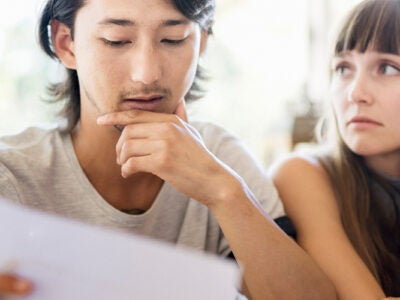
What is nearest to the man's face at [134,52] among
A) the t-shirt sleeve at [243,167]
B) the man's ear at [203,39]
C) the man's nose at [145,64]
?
the man's nose at [145,64]

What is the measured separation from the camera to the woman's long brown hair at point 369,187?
47.7 inches

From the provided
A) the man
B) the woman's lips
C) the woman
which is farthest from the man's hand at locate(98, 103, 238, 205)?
the woman's lips

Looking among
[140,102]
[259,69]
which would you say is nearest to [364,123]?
[140,102]

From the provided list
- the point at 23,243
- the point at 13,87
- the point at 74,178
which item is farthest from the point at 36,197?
the point at 13,87

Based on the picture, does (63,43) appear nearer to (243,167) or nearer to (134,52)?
(134,52)

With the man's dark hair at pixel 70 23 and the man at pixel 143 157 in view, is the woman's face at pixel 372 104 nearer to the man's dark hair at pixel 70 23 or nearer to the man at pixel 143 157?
the man at pixel 143 157

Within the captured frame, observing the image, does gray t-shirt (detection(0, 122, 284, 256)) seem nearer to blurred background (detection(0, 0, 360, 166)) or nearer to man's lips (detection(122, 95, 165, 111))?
man's lips (detection(122, 95, 165, 111))

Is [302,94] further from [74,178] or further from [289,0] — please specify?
[74,178]

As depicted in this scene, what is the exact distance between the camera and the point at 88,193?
1.13 meters

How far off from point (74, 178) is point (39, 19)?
397mm

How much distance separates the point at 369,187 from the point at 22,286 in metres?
1.00

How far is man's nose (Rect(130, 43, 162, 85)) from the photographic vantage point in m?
1.01

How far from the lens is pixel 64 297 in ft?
2.10

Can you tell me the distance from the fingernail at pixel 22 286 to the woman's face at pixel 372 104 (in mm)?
915
